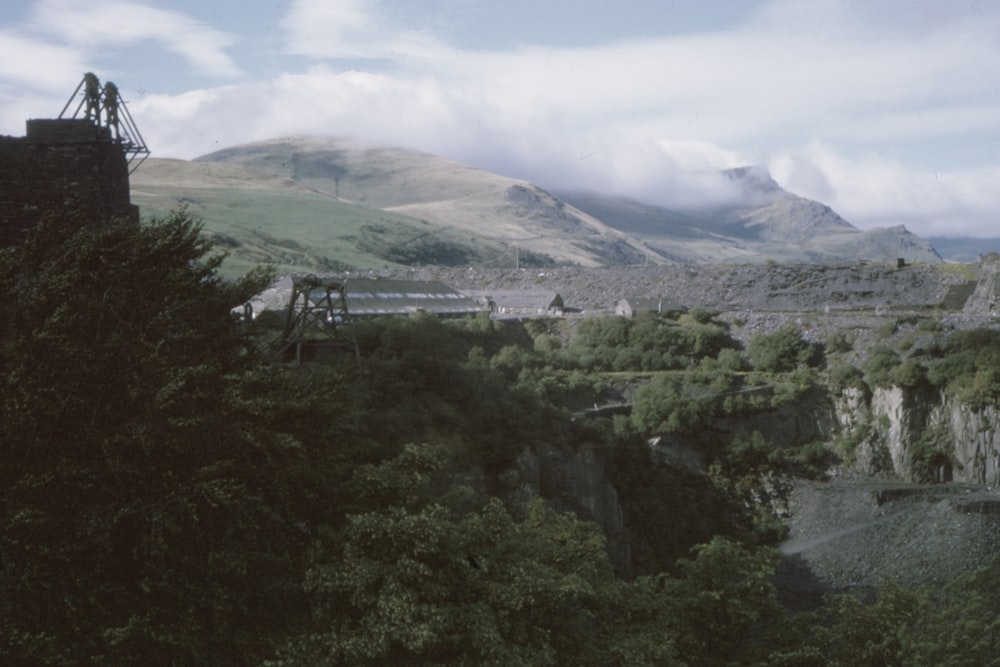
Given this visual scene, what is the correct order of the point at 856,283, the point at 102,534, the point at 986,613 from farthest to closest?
the point at 856,283 → the point at 986,613 → the point at 102,534

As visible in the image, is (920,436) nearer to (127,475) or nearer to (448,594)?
(448,594)

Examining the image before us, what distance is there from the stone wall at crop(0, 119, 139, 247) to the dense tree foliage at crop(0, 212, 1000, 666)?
Result: 15.2 feet

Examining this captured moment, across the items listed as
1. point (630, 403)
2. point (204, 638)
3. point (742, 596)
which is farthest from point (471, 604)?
point (630, 403)

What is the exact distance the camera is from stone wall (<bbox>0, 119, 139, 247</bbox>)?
64.9 feet

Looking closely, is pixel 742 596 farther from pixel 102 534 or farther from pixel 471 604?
pixel 102 534

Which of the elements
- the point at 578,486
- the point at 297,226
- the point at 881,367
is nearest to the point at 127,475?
the point at 578,486

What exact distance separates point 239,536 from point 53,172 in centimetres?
1099

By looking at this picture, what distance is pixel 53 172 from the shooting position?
2019 cm

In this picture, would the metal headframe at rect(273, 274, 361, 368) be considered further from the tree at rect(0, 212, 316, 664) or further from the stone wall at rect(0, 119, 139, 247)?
the tree at rect(0, 212, 316, 664)

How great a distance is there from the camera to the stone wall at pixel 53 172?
64.9ft

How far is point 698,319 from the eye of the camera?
52344mm

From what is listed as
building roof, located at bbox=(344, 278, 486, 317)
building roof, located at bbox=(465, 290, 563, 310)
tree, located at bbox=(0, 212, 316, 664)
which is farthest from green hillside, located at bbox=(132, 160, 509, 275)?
tree, located at bbox=(0, 212, 316, 664)

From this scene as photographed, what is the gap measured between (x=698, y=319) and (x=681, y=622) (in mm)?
35492

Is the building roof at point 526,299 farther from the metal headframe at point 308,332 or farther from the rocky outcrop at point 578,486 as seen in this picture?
the metal headframe at point 308,332
